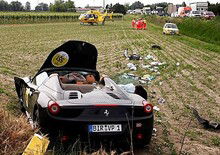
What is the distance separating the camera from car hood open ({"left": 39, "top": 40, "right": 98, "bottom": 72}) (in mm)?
8266

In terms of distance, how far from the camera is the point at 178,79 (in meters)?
14.1

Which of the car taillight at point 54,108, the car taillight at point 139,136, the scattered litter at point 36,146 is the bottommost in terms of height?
the car taillight at point 139,136

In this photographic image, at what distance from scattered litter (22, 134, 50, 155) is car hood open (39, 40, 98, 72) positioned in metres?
3.26

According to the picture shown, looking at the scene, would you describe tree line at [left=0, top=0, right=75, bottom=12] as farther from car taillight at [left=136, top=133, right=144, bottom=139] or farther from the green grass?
car taillight at [left=136, top=133, right=144, bottom=139]

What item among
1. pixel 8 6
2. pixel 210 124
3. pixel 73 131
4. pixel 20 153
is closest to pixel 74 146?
pixel 73 131

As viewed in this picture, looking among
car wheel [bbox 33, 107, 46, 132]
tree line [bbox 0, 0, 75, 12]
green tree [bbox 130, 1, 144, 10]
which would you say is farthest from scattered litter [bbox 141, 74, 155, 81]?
green tree [bbox 130, 1, 144, 10]

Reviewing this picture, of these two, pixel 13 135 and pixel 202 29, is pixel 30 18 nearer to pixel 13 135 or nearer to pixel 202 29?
pixel 202 29

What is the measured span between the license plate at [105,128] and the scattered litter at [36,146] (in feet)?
3.00

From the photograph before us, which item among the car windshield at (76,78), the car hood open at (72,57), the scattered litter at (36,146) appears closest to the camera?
the scattered litter at (36,146)

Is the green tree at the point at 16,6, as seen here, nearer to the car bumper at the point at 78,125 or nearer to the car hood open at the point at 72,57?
the car hood open at the point at 72,57

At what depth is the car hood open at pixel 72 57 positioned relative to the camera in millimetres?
8266

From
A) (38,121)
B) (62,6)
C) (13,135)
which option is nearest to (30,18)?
(38,121)

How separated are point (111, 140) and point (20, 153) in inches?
59.0

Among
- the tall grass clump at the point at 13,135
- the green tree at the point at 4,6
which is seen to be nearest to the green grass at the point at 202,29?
the tall grass clump at the point at 13,135
